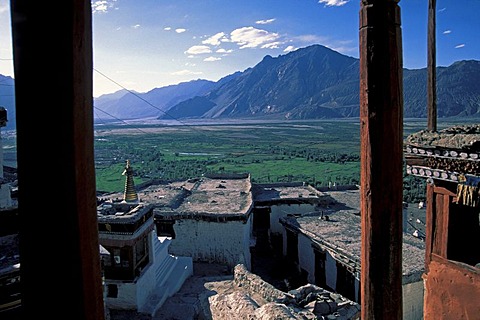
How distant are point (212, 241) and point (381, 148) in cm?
1553

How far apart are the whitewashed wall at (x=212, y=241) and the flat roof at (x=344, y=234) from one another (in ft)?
8.19

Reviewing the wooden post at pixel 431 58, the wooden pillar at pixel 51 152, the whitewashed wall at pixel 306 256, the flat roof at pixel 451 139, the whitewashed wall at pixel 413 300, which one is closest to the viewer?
the wooden pillar at pixel 51 152

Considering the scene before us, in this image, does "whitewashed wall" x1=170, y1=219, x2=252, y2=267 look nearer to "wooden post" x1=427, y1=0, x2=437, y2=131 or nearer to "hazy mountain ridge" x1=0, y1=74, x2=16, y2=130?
"hazy mountain ridge" x1=0, y1=74, x2=16, y2=130

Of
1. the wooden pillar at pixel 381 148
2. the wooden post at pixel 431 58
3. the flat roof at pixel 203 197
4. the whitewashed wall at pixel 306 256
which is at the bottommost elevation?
the whitewashed wall at pixel 306 256

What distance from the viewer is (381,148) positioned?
1.79 metres

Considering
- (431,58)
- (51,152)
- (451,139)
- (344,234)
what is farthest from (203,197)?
(51,152)

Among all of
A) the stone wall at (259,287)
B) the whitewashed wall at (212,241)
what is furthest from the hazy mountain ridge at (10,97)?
the whitewashed wall at (212,241)

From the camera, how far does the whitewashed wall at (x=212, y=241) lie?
54.4ft

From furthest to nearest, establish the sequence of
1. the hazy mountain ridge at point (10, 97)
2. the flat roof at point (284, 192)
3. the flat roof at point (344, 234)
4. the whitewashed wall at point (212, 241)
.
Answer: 1. the flat roof at point (284, 192)
2. the whitewashed wall at point (212, 241)
3. the flat roof at point (344, 234)
4. the hazy mountain ridge at point (10, 97)

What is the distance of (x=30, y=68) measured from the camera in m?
1.34

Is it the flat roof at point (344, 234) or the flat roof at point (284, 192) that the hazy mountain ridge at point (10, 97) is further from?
the flat roof at point (284, 192)

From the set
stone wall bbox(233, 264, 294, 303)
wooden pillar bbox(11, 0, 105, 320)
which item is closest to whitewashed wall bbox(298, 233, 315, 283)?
stone wall bbox(233, 264, 294, 303)

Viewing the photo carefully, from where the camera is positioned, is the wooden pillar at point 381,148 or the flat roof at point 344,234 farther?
the flat roof at point 344,234

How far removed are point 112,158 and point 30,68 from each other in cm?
7893
